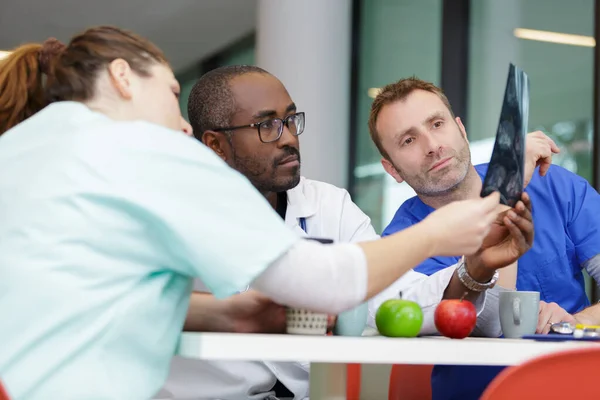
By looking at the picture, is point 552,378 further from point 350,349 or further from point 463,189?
point 463,189

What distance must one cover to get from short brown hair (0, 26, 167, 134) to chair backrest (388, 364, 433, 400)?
101 cm

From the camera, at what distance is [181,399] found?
1.67 m

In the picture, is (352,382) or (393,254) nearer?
(393,254)

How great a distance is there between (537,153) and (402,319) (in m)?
0.79

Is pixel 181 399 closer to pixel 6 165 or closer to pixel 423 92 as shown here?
pixel 6 165

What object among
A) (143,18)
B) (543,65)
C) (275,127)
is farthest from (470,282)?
(143,18)

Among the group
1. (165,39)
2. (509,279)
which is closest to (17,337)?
(509,279)

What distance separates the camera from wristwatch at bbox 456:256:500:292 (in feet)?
5.13

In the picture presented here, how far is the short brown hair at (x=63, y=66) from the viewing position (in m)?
1.27

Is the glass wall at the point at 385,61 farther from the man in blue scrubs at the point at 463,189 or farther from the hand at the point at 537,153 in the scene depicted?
the hand at the point at 537,153

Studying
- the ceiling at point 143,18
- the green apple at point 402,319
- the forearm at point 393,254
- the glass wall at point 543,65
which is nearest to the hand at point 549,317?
the green apple at point 402,319

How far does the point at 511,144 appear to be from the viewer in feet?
4.58

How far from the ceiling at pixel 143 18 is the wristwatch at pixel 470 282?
18.4 feet

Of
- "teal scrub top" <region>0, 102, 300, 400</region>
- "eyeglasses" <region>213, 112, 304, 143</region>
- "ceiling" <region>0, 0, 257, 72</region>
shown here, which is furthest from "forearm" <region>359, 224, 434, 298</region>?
"ceiling" <region>0, 0, 257, 72</region>
